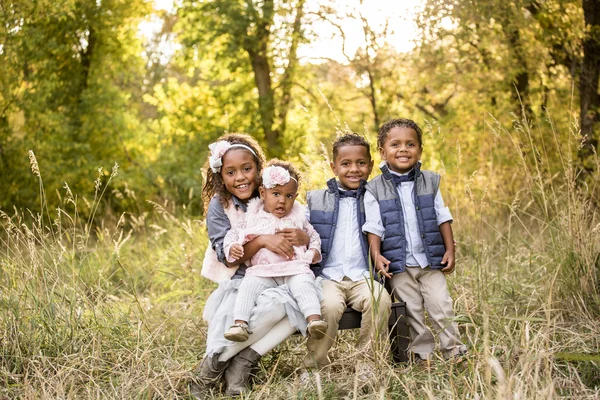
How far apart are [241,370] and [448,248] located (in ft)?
4.06

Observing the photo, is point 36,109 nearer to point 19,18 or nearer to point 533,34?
point 19,18

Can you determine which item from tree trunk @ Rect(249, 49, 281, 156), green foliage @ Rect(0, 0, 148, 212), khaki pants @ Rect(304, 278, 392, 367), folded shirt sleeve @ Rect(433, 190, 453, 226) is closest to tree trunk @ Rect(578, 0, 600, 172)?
folded shirt sleeve @ Rect(433, 190, 453, 226)

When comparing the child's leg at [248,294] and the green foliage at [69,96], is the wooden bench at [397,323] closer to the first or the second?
the child's leg at [248,294]

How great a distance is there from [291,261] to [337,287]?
27cm

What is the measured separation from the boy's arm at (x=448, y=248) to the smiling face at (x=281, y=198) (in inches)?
32.0

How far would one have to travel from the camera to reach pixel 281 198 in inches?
140

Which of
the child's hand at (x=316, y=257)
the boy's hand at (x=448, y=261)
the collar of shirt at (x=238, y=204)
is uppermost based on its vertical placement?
the collar of shirt at (x=238, y=204)

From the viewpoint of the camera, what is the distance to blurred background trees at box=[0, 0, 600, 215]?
23.3 ft

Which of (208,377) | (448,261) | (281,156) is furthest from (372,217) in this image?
(281,156)

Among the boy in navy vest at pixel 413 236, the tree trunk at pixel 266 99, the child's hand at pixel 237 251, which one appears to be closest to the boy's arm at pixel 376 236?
the boy in navy vest at pixel 413 236

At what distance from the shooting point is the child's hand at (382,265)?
3521 millimetres

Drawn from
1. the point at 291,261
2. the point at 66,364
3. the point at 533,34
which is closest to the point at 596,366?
the point at 291,261

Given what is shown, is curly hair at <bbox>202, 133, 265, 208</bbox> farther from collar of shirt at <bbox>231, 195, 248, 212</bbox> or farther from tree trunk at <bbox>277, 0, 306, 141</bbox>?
tree trunk at <bbox>277, 0, 306, 141</bbox>

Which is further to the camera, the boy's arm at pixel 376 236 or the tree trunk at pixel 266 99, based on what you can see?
the tree trunk at pixel 266 99
